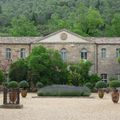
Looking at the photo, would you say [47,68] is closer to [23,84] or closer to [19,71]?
[19,71]

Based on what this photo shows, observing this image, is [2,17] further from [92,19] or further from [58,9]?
[92,19]

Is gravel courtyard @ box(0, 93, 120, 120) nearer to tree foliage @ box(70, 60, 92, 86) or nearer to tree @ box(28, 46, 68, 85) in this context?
tree @ box(28, 46, 68, 85)

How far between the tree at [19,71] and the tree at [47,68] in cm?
92

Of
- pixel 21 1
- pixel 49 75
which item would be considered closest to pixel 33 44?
pixel 49 75

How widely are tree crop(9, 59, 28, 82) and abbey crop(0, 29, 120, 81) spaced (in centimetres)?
603

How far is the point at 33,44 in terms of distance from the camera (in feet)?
188

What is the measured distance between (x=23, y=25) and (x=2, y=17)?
35592 mm

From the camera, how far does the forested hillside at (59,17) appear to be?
7325 cm

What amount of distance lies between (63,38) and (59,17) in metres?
47.7

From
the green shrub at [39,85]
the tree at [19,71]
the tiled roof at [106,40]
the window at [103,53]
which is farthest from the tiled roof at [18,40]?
the green shrub at [39,85]

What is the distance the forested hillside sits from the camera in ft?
240

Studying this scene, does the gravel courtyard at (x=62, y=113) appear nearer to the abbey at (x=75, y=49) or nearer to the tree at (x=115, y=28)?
the abbey at (x=75, y=49)

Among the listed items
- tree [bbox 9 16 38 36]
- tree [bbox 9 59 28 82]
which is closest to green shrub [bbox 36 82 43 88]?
tree [bbox 9 59 28 82]

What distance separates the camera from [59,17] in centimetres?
10450
